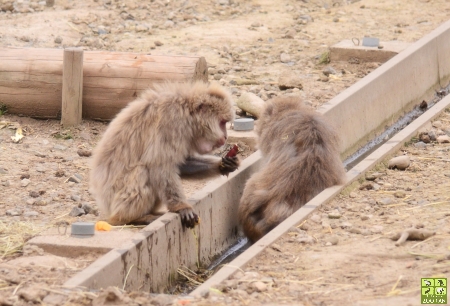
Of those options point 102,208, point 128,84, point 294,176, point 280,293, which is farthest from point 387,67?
point 280,293

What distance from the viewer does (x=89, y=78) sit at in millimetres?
10570

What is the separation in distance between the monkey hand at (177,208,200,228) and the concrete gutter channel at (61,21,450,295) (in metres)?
0.08

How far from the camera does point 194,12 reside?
1578cm

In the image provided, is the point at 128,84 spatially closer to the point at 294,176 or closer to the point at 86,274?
the point at 294,176

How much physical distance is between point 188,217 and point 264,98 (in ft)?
13.7

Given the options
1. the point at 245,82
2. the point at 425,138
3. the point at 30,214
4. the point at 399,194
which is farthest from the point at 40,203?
the point at 245,82

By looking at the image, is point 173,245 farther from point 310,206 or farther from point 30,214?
point 30,214

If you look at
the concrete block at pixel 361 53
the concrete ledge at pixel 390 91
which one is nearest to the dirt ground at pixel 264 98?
the concrete block at pixel 361 53

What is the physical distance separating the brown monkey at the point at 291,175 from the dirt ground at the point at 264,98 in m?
0.30

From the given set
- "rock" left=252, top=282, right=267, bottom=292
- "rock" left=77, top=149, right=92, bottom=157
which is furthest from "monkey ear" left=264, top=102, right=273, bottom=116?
"rock" left=252, top=282, right=267, bottom=292

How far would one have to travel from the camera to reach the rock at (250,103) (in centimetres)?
1086

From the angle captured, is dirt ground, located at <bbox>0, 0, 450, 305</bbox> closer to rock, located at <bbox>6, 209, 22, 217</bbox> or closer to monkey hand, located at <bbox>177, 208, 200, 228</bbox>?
rock, located at <bbox>6, 209, 22, 217</bbox>

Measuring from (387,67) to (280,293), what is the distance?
22.8 ft
